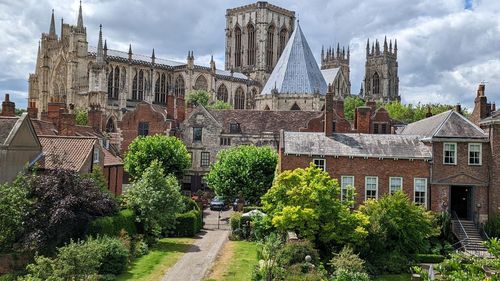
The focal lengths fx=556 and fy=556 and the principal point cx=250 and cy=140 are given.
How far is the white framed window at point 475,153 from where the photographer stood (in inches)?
1459

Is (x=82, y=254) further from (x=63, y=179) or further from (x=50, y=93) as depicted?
(x=50, y=93)

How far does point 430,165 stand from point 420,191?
1864mm

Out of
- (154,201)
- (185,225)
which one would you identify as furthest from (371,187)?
(154,201)

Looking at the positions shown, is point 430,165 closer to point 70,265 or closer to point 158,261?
point 158,261

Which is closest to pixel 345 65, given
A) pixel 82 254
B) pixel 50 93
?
pixel 50 93

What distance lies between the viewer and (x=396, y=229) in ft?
104

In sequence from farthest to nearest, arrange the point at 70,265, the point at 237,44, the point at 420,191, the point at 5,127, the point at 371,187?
1. the point at 237,44
2. the point at 371,187
3. the point at 420,191
4. the point at 5,127
5. the point at 70,265

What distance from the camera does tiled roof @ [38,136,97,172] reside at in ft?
111

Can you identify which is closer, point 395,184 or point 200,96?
point 395,184

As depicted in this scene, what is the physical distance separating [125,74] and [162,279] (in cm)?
8207

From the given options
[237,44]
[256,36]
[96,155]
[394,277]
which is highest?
[256,36]

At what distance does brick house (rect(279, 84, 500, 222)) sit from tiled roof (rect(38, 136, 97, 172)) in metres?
12.9

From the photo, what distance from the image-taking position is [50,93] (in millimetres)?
101938

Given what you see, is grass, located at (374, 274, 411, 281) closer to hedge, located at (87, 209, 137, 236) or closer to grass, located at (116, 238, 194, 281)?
grass, located at (116, 238, 194, 281)
